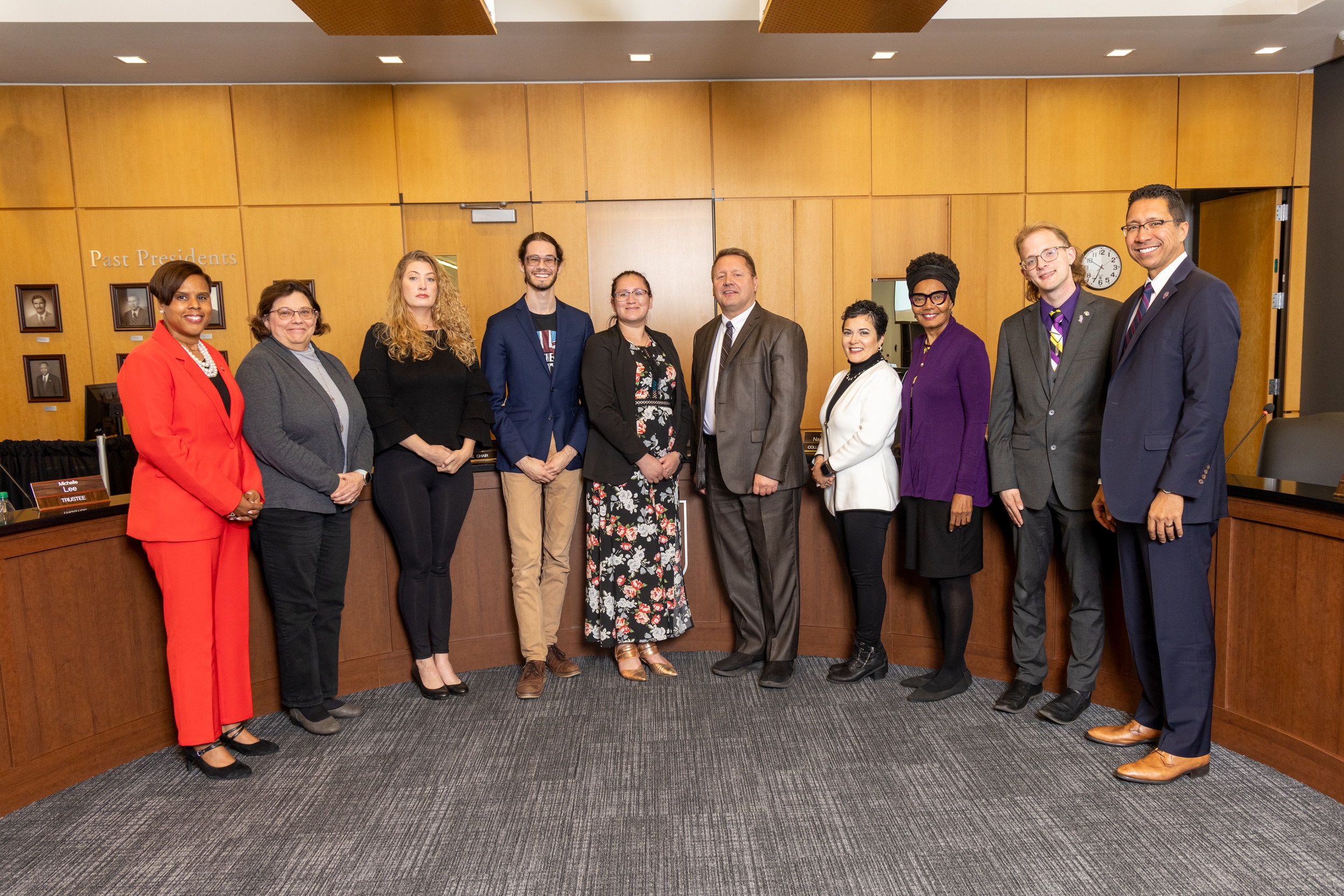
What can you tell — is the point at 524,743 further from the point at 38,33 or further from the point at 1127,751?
the point at 38,33

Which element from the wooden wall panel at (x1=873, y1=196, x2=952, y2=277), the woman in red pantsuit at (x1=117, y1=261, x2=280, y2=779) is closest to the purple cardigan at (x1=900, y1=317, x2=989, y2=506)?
the woman in red pantsuit at (x1=117, y1=261, x2=280, y2=779)

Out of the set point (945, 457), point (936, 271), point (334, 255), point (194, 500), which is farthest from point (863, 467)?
point (334, 255)

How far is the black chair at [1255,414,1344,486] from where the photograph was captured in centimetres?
365

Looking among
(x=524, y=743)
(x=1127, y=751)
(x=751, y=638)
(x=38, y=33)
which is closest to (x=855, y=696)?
(x=751, y=638)

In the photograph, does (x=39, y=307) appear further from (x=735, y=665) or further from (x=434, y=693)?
(x=735, y=665)

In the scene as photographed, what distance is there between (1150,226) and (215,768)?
12.3 feet

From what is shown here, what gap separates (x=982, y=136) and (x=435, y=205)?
13.1 ft

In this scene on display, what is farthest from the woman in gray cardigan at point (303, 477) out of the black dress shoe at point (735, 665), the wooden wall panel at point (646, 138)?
the wooden wall panel at point (646, 138)

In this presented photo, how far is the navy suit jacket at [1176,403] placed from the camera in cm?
244

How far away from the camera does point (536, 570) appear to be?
3.72 metres

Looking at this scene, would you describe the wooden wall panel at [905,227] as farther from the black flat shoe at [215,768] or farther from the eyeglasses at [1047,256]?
the black flat shoe at [215,768]

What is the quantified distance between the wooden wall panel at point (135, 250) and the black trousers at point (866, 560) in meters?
4.64

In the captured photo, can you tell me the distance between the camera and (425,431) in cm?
338

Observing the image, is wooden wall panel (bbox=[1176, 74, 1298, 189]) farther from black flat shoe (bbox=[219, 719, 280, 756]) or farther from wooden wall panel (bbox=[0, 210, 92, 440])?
wooden wall panel (bbox=[0, 210, 92, 440])
